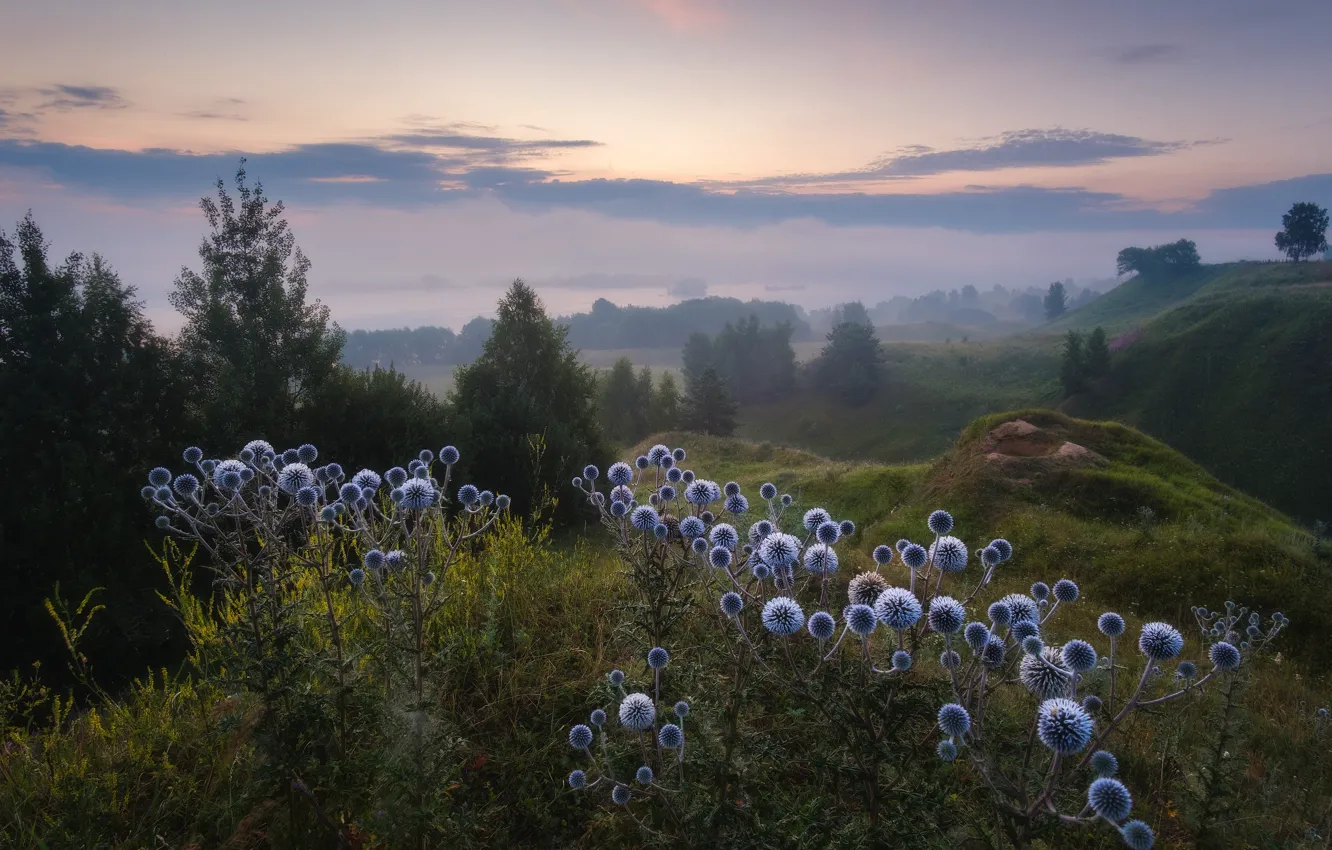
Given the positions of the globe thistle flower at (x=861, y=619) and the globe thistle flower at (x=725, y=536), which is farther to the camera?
the globe thistle flower at (x=725, y=536)

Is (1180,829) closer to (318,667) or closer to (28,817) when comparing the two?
(318,667)

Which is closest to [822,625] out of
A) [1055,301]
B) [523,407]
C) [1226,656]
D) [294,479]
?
[1226,656]

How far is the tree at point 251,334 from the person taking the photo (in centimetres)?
1886

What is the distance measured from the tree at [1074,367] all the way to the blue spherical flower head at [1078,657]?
71885mm

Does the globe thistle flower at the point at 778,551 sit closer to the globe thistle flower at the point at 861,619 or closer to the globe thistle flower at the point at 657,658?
the globe thistle flower at the point at 861,619

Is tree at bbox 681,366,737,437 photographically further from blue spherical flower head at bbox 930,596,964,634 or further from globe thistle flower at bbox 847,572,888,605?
blue spherical flower head at bbox 930,596,964,634

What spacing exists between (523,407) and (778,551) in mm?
21057

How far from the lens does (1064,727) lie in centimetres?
251

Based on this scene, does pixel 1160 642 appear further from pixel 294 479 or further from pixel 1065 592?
pixel 294 479

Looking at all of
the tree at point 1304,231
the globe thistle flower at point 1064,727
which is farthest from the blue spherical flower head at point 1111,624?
the tree at point 1304,231

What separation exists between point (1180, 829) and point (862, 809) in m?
2.44

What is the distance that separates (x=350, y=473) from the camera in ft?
62.4

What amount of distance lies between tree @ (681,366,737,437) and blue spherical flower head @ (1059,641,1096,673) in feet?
196

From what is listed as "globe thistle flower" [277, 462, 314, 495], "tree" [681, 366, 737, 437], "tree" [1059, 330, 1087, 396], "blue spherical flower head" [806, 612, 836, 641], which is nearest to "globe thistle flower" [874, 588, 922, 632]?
"blue spherical flower head" [806, 612, 836, 641]
